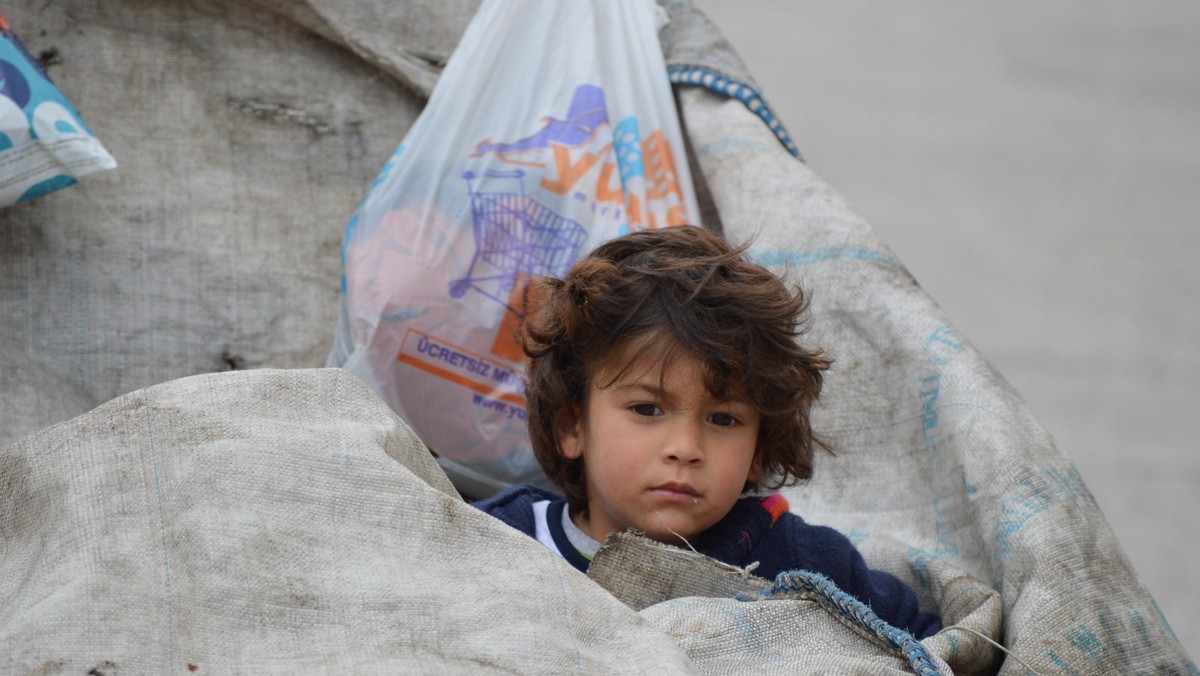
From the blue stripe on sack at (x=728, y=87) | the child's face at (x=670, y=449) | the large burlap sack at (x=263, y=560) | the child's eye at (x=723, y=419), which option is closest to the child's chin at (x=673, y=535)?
the child's face at (x=670, y=449)

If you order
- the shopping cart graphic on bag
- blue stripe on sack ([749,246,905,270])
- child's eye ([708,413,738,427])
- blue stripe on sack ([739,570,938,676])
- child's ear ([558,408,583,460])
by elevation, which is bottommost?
child's ear ([558,408,583,460])

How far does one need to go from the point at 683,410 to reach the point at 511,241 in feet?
1.87

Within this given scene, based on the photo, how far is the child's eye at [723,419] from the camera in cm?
133

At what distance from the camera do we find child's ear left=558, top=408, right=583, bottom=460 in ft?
4.75

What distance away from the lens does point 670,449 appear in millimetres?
1286

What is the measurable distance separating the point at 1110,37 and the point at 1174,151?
0.63 meters

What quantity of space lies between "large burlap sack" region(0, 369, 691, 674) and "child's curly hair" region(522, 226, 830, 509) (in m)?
0.40

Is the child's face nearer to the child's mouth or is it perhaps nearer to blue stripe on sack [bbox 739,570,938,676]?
the child's mouth

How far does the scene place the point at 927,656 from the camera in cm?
104

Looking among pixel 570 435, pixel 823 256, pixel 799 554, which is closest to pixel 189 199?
pixel 570 435

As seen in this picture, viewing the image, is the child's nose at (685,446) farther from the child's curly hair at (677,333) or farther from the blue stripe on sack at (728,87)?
the blue stripe on sack at (728,87)

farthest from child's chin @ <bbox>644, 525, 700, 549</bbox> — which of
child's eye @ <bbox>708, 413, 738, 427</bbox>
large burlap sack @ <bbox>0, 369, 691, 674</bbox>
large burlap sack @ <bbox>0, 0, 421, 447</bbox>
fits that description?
large burlap sack @ <bbox>0, 0, 421, 447</bbox>

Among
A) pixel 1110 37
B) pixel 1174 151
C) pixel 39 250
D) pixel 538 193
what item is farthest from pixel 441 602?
pixel 1110 37

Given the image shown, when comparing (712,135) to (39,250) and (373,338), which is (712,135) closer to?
(373,338)
